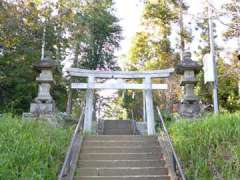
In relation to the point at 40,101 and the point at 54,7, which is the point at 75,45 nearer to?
the point at 54,7

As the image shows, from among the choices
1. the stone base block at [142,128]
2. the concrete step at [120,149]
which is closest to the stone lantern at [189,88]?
the concrete step at [120,149]

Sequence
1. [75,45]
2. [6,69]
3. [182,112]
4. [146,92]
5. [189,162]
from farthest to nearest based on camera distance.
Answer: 1. [75,45]
2. [6,69]
3. [146,92]
4. [182,112]
5. [189,162]

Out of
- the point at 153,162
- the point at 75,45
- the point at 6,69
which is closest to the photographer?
the point at 153,162

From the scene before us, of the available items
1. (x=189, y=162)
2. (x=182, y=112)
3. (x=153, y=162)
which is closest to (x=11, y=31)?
(x=182, y=112)

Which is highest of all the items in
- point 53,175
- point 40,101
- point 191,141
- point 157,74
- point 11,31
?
point 11,31

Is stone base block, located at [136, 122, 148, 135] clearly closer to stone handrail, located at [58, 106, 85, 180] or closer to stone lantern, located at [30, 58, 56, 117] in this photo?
stone lantern, located at [30, 58, 56, 117]

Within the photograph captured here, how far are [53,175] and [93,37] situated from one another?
17.8 meters

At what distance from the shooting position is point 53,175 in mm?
6477

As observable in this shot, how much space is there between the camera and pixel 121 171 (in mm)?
7336

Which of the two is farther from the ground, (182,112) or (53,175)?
(182,112)

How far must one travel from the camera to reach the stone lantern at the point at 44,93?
37.9ft

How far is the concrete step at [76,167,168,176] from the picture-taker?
7.24m

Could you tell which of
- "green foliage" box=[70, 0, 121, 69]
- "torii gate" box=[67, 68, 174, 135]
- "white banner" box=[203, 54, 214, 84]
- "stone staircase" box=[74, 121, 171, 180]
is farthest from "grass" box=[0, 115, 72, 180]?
"green foliage" box=[70, 0, 121, 69]

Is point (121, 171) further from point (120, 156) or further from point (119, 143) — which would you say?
point (119, 143)
